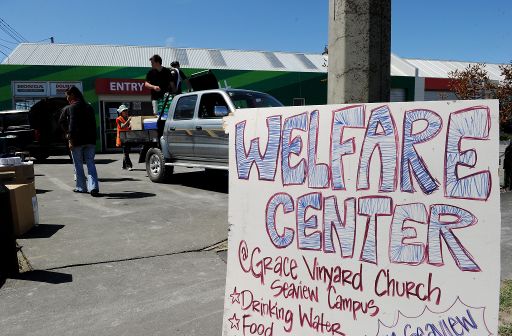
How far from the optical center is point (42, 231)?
18.2 feet

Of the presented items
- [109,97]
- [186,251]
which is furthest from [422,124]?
[109,97]

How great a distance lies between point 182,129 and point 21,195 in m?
3.84

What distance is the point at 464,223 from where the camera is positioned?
1970mm

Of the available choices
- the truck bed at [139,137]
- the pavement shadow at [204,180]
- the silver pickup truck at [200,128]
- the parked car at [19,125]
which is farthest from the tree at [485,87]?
the parked car at [19,125]

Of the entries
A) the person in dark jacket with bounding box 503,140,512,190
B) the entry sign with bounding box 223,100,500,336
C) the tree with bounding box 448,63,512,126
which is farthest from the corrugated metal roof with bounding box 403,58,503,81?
the entry sign with bounding box 223,100,500,336

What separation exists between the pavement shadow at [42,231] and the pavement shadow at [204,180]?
3419mm

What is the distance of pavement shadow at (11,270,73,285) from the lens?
3.99 metres

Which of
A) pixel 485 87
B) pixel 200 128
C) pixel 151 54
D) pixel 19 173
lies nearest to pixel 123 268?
pixel 19 173

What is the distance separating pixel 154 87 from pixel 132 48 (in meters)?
19.9

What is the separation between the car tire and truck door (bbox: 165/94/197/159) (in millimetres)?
364

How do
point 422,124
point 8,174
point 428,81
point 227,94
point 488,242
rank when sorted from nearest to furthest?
point 488,242
point 422,124
point 8,174
point 227,94
point 428,81

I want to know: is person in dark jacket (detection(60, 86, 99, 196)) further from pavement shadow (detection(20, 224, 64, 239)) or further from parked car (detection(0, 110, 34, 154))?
parked car (detection(0, 110, 34, 154))

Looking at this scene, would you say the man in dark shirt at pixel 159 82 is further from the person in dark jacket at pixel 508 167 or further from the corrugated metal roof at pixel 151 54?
the corrugated metal roof at pixel 151 54

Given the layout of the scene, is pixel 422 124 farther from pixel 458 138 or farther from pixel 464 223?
pixel 464 223
